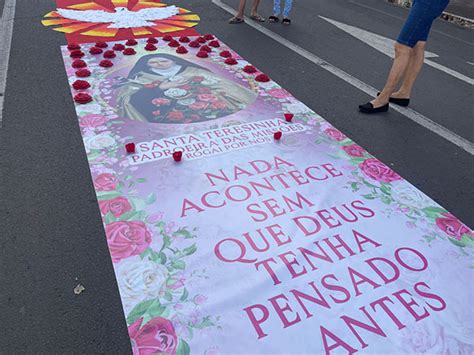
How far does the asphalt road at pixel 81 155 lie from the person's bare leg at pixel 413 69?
0.23m

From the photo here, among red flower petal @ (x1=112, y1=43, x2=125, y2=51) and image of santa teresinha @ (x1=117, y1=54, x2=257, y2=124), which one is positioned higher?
image of santa teresinha @ (x1=117, y1=54, x2=257, y2=124)

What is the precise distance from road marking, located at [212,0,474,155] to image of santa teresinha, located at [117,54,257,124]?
4.19 ft

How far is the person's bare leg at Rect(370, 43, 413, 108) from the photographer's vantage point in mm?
3570

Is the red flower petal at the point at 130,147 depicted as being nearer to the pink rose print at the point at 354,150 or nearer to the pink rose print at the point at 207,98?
the pink rose print at the point at 207,98

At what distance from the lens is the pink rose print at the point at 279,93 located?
3.87 meters

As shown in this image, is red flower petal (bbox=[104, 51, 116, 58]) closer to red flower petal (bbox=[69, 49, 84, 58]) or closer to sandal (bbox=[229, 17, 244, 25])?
red flower petal (bbox=[69, 49, 84, 58])

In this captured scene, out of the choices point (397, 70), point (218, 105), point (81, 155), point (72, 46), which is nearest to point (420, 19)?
point (397, 70)

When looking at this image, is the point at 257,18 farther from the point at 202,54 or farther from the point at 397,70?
the point at 397,70

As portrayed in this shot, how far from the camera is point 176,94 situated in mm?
3721

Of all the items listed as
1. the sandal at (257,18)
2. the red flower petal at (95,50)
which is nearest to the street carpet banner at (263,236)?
the red flower petal at (95,50)

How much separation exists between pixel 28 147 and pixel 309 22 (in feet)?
16.3

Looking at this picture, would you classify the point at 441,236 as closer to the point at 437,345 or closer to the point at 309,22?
the point at 437,345

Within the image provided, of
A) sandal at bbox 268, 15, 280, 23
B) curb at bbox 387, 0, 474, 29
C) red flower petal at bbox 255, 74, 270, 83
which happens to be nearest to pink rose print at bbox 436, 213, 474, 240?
red flower petal at bbox 255, 74, 270, 83

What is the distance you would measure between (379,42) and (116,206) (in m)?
4.87
